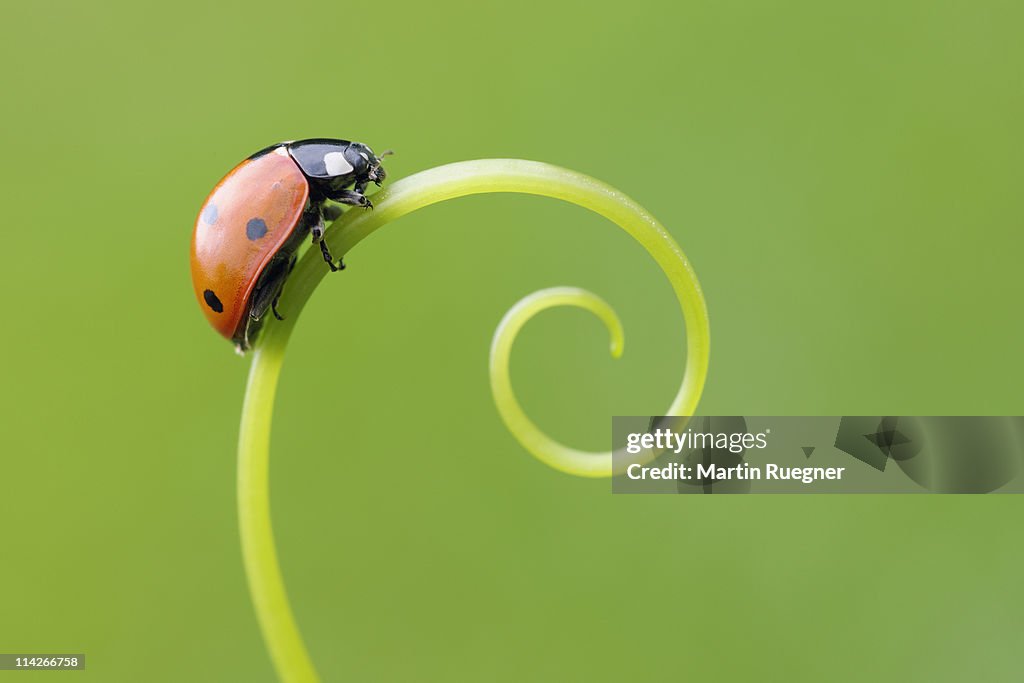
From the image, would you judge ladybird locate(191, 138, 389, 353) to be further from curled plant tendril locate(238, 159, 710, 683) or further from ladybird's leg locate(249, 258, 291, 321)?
curled plant tendril locate(238, 159, 710, 683)

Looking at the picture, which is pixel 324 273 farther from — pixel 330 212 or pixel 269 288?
pixel 330 212

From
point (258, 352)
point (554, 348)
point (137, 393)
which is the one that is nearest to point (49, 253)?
point (137, 393)

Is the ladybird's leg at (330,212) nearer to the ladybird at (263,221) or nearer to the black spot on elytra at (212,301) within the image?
the ladybird at (263,221)

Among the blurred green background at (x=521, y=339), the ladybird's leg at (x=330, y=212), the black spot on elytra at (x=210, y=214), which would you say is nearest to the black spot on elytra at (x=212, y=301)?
the black spot on elytra at (x=210, y=214)

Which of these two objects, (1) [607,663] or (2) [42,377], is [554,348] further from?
(2) [42,377]

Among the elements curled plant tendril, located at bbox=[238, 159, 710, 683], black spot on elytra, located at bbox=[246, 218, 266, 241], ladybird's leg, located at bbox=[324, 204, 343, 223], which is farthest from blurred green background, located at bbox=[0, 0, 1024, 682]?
curled plant tendril, located at bbox=[238, 159, 710, 683]

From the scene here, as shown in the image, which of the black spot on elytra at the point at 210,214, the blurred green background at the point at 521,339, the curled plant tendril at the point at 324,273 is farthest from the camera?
the blurred green background at the point at 521,339
